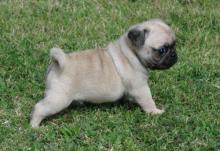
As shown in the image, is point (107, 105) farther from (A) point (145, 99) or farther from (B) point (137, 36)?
(B) point (137, 36)

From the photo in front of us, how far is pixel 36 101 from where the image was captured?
19.0 ft

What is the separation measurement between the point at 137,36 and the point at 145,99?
55cm

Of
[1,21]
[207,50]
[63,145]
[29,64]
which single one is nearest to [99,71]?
[63,145]

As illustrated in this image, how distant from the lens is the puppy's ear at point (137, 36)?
5387 millimetres

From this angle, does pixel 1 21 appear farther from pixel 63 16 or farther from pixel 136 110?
pixel 136 110

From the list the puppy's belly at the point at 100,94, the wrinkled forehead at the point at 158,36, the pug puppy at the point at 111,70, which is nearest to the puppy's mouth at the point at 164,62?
the pug puppy at the point at 111,70

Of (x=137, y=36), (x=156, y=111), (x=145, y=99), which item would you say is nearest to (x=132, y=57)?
(x=137, y=36)

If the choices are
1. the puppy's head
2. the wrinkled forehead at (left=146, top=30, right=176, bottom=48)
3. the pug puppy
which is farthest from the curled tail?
the wrinkled forehead at (left=146, top=30, right=176, bottom=48)

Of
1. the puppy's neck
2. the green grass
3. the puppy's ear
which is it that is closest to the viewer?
the green grass

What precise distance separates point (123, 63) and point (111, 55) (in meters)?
0.13

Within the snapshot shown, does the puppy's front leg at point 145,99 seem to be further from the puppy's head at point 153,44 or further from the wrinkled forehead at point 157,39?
the wrinkled forehead at point 157,39

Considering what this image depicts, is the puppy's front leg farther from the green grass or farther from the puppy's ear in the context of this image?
the puppy's ear

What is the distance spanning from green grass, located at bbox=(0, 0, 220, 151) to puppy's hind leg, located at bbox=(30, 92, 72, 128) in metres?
0.10

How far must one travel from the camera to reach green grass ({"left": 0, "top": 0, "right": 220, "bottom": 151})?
5.16 m
